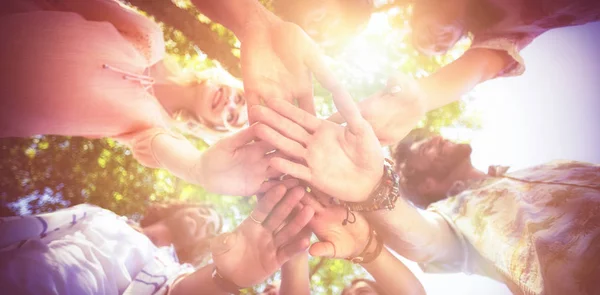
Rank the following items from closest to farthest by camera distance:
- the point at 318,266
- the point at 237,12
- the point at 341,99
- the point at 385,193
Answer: the point at 341,99 < the point at 385,193 < the point at 237,12 < the point at 318,266

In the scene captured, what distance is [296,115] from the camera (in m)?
0.90

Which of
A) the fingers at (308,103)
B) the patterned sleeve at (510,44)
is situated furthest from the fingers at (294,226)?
the patterned sleeve at (510,44)

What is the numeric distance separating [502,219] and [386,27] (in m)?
0.96

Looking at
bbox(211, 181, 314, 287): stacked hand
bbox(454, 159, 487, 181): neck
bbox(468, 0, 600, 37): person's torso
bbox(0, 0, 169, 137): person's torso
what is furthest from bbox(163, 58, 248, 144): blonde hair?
bbox(454, 159, 487, 181): neck

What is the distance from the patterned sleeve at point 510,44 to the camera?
3.60 ft

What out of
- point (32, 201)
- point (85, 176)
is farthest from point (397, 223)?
point (32, 201)

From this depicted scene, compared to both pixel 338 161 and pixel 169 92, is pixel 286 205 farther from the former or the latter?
pixel 169 92

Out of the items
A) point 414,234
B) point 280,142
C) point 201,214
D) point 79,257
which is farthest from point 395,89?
point 79,257

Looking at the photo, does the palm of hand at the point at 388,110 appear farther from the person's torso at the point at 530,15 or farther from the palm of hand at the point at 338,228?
the person's torso at the point at 530,15

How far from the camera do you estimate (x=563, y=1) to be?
108 centimetres

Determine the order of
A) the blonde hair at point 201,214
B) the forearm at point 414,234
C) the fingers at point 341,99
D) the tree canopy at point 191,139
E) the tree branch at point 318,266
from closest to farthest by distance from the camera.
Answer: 1. the fingers at point 341,99
2. the forearm at point 414,234
3. the tree canopy at point 191,139
4. the blonde hair at point 201,214
5. the tree branch at point 318,266

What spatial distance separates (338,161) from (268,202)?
307 mm

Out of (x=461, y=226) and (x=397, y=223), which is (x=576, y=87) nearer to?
(x=461, y=226)

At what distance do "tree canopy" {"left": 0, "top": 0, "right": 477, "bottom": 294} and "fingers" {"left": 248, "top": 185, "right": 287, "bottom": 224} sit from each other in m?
0.17
